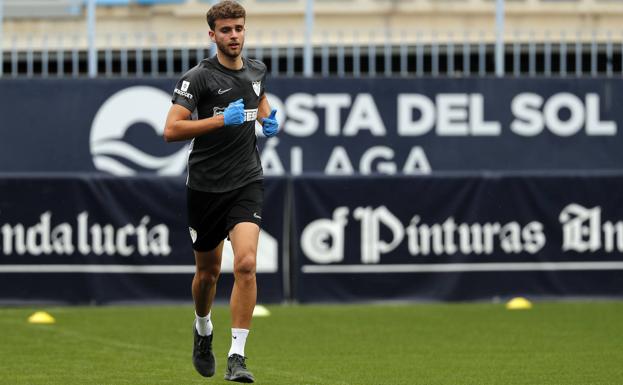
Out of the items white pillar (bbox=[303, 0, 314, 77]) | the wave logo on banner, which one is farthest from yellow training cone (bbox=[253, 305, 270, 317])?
white pillar (bbox=[303, 0, 314, 77])

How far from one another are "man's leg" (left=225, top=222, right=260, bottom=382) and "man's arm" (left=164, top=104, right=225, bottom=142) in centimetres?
63

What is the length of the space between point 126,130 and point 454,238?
4.69 meters

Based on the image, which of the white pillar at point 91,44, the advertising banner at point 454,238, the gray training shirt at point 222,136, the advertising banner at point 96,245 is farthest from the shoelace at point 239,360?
the white pillar at point 91,44

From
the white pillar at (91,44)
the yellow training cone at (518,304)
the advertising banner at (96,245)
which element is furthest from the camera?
the white pillar at (91,44)

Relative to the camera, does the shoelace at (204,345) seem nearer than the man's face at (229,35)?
No

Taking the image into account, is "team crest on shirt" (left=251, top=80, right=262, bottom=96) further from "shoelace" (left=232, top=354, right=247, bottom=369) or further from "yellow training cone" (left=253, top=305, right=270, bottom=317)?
"yellow training cone" (left=253, top=305, right=270, bottom=317)

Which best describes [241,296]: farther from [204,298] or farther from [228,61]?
[228,61]

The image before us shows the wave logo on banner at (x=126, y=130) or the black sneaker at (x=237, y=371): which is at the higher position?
the wave logo on banner at (x=126, y=130)

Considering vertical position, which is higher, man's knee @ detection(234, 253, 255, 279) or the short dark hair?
the short dark hair

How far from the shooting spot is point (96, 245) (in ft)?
47.6

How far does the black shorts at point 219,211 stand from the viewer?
8133 mm

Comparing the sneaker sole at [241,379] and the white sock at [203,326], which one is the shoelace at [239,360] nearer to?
the sneaker sole at [241,379]

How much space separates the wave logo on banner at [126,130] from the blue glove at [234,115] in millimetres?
9132

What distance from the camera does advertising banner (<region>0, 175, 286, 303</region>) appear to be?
47.5 ft
